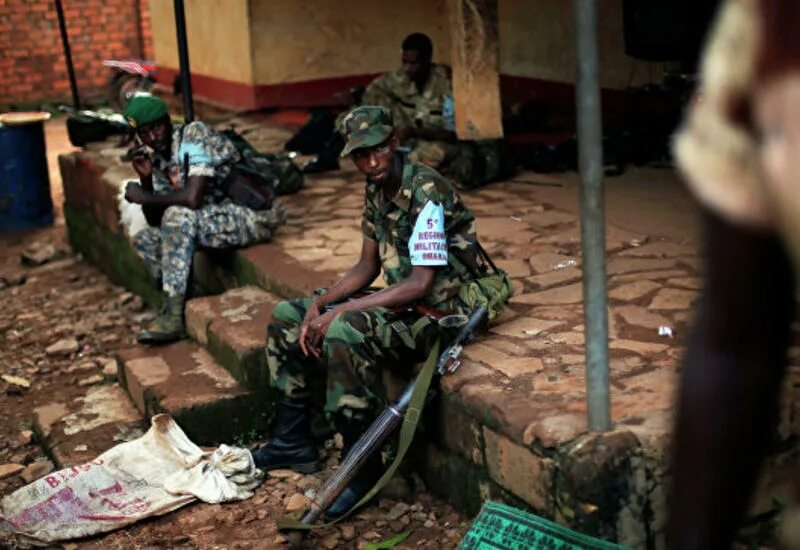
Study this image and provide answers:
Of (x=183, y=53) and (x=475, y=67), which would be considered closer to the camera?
(x=183, y=53)

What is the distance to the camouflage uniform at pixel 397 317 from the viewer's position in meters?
4.19

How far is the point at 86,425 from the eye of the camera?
530cm

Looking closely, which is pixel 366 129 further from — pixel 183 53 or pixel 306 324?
pixel 183 53

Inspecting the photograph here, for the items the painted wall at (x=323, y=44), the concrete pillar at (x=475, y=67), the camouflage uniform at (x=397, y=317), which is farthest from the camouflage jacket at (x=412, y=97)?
the camouflage uniform at (x=397, y=317)

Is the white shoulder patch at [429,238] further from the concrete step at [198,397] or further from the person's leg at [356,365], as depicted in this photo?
the concrete step at [198,397]

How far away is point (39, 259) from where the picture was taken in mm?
9273

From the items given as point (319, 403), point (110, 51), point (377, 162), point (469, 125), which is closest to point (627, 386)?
point (377, 162)

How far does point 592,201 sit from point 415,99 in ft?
16.6

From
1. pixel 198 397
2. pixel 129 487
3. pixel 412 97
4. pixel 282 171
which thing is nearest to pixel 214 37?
pixel 412 97

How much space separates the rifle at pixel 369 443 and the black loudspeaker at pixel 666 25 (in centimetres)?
159

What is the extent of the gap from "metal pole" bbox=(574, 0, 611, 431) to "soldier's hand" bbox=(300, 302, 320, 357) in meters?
1.40

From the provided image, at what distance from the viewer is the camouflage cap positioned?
4148mm

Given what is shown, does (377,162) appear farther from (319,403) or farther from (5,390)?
(5,390)

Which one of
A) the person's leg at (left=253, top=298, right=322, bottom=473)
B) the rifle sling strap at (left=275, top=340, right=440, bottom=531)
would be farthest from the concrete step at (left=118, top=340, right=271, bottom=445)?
the rifle sling strap at (left=275, top=340, right=440, bottom=531)
